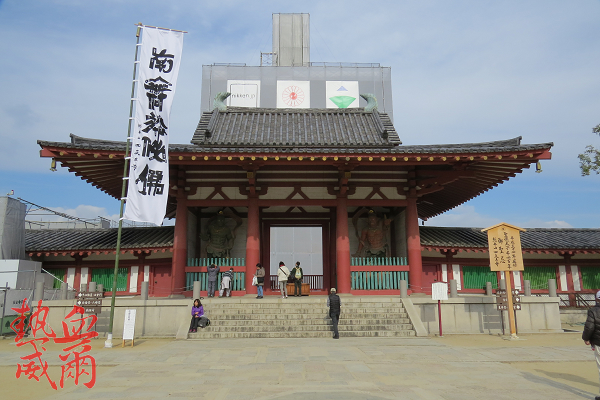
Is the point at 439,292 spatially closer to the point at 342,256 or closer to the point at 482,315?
the point at 482,315

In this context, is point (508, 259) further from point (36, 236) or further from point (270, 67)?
point (270, 67)

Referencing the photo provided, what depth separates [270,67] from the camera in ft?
139

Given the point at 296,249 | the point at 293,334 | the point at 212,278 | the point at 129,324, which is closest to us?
the point at 129,324

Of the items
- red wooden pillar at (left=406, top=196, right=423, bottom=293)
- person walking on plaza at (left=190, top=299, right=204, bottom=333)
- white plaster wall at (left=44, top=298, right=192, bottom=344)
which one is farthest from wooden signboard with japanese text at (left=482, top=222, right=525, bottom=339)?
white plaster wall at (left=44, top=298, right=192, bottom=344)

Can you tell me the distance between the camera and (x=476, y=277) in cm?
1989

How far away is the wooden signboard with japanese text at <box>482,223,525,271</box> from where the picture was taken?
520 inches

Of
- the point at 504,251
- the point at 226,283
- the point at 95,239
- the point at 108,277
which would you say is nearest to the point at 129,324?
the point at 226,283

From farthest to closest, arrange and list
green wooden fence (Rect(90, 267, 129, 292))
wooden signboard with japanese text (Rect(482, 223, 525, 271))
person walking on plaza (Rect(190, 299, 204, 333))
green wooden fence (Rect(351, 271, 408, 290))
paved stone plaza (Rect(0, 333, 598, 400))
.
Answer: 1. green wooden fence (Rect(90, 267, 129, 292))
2. green wooden fence (Rect(351, 271, 408, 290))
3. wooden signboard with japanese text (Rect(482, 223, 525, 271))
4. person walking on plaza (Rect(190, 299, 204, 333))
5. paved stone plaza (Rect(0, 333, 598, 400))

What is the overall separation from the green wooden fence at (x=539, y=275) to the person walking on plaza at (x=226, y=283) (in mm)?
14416

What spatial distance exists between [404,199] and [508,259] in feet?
15.7

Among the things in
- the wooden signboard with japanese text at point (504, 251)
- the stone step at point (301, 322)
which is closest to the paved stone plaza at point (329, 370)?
the stone step at point (301, 322)

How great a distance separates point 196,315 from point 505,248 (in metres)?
9.89

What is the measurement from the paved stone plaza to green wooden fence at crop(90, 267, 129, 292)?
295 inches

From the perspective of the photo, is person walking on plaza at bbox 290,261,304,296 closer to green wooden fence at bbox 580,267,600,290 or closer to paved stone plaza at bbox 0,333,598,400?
paved stone plaza at bbox 0,333,598,400
